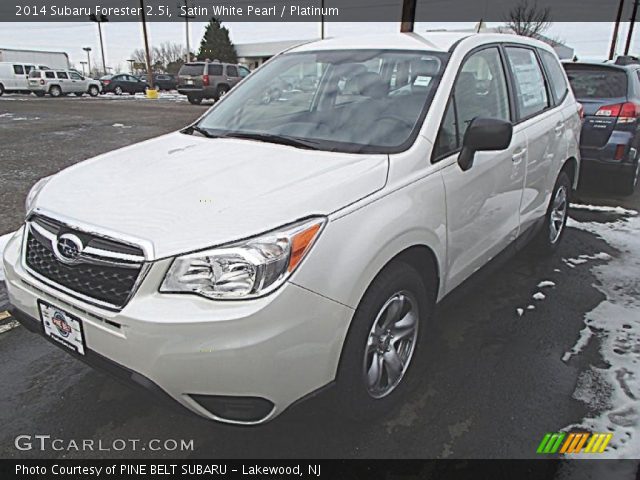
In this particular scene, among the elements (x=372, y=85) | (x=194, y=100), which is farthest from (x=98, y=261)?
(x=194, y=100)

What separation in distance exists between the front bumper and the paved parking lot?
184 millimetres

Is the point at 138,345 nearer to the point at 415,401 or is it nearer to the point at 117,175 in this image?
the point at 117,175

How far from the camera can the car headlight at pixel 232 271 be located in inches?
73.3

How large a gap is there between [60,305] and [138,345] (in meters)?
0.48

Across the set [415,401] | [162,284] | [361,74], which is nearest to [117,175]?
[162,284]

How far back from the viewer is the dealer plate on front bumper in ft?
6.77

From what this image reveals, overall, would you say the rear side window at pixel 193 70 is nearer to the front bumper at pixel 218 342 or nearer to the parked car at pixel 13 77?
the parked car at pixel 13 77

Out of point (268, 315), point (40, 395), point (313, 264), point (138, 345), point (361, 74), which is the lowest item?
point (40, 395)

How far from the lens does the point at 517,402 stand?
2.67 metres

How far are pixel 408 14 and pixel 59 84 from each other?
23940 mm

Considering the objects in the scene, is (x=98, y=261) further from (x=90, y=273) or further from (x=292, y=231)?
(x=292, y=231)

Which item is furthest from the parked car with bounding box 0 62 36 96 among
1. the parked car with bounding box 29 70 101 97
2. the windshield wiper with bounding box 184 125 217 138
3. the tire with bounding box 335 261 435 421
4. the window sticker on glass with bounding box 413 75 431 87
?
the tire with bounding box 335 261 435 421

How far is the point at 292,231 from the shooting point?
1924mm

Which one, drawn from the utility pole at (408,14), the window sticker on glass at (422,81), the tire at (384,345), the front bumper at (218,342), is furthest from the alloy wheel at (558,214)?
the utility pole at (408,14)
